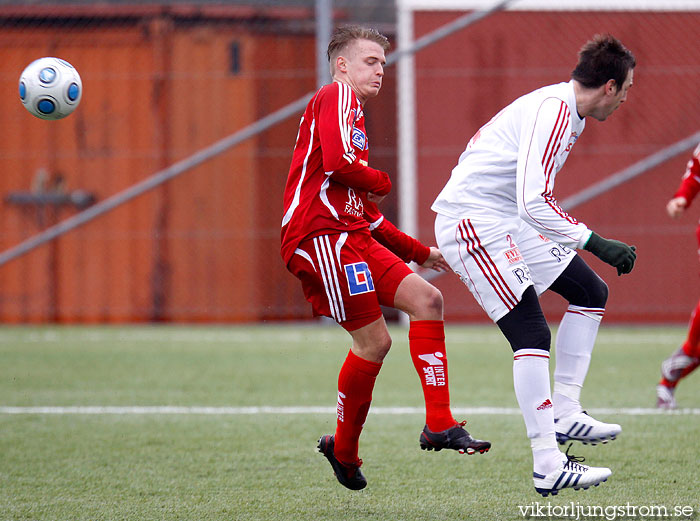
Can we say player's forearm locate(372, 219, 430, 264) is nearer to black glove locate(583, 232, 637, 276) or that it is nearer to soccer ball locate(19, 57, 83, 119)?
black glove locate(583, 232, 637, 276)

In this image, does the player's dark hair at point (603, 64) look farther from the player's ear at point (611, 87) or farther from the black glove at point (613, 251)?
the black glove at point (613, 251)

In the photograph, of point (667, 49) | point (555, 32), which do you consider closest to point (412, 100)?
point (555, 32)

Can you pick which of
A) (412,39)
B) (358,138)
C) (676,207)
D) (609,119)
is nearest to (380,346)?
(358,138)

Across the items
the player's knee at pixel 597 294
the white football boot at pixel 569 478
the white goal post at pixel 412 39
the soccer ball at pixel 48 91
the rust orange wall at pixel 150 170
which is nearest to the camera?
the white football boot at pixel 569 478

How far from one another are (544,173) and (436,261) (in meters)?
0.94

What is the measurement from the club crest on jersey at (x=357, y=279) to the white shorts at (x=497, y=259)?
0.39 metres

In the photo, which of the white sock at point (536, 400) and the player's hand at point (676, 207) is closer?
the white sock at point (536, 400)

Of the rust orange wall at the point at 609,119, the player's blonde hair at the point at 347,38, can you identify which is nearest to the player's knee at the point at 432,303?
the player's blonde hair at the point at 347,38

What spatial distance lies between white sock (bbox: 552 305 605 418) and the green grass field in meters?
0.41

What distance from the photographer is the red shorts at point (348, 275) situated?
405 centimetres

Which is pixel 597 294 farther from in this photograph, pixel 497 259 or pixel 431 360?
pixel 431 360

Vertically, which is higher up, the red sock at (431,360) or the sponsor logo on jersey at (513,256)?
the sponsor logo on jersey at (513,256)

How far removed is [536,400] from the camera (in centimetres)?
394

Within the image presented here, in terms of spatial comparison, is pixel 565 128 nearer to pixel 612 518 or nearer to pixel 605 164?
pixel 612 518
